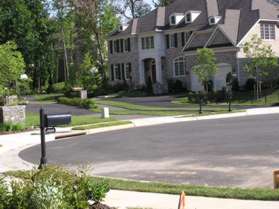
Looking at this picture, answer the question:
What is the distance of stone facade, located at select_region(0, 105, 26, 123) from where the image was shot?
33969mm

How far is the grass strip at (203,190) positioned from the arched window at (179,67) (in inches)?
2028

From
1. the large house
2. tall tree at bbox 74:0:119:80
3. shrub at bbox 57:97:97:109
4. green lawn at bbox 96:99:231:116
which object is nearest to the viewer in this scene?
green lawn at bbox 96:99:231:116

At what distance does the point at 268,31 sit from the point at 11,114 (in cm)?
3094

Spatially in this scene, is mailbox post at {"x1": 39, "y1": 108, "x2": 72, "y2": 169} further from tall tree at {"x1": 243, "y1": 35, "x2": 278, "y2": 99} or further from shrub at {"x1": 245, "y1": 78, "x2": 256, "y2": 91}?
shrub at {"x1": 245, "y1": 78, "x2": 256, "y2": 91}

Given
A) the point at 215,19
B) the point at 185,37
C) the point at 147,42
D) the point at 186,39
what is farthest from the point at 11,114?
the point at 147,42

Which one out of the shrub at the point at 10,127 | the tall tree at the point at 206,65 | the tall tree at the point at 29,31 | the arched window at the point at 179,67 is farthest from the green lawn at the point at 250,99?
the tall tree at the point at 29,31

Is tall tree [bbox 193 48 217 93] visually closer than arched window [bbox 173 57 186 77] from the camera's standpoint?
Yes

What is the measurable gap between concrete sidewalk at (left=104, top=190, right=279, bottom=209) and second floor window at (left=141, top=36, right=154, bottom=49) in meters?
56.2

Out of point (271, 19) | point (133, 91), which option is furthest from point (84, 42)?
point (271, 19)

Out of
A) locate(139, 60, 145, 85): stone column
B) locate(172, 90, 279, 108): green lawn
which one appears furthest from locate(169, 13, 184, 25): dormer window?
locate(172, 90, 279, 108): green lawn

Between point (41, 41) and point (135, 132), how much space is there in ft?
183

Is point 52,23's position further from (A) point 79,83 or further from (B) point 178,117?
(B) point 178,117

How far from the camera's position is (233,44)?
55.7m

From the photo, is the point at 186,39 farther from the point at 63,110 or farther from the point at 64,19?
the point at 64,19
